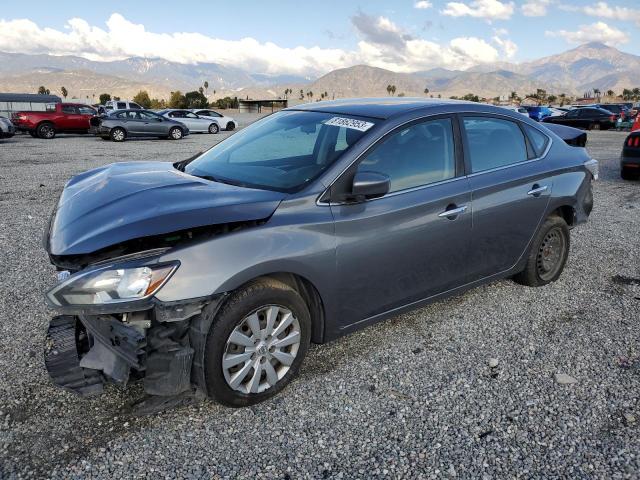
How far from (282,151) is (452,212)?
1294 millimetres

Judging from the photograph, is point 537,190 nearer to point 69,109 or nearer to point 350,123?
point 350,123

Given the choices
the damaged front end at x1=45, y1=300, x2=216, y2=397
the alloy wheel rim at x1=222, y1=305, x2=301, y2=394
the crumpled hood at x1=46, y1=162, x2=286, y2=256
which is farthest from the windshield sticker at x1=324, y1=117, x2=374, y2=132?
the damaged front end at x1=45, y1=300, x2=216, y2=397

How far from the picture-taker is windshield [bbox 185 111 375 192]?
332 centimetres

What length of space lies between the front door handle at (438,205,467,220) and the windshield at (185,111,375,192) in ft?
2.62

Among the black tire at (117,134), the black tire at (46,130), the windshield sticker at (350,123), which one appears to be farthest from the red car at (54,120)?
the windshield sticker at (350,123)

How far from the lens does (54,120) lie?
21.8m

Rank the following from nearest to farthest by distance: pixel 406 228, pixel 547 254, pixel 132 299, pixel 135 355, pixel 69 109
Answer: pixel 132 299 → pixel 135 355 → pixel 406 228 → pixel 547 254 → pixel 69 109

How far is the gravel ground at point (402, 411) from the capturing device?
2553 mm

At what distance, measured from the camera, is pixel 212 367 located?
2.75 m

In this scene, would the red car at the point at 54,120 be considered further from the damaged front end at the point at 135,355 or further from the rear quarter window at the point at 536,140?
the damaged front end at the point at 135,355

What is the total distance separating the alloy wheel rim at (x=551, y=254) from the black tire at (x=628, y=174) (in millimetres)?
7511

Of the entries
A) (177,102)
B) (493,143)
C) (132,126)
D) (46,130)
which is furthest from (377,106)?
(177,102)

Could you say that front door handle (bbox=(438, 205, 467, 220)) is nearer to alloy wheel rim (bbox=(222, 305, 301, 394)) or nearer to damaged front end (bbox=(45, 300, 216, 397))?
alloy wheel rim (bbox=(222, 305, 301, 394))

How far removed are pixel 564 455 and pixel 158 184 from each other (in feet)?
9.14
